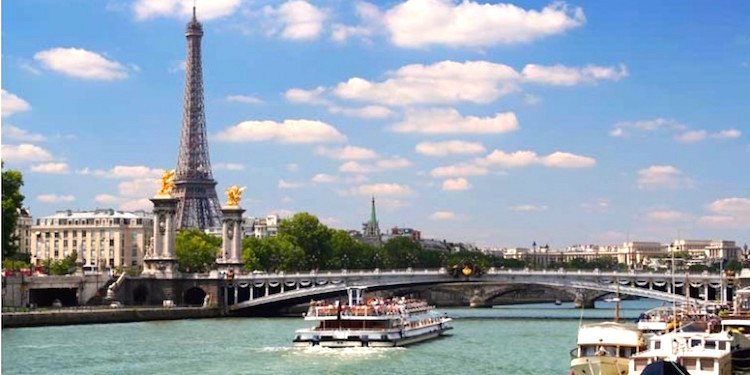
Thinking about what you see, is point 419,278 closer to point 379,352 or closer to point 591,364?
point 379,352

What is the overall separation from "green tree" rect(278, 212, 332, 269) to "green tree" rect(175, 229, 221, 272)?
5056mm

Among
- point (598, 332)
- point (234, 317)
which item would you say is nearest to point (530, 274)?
point (234, 317)

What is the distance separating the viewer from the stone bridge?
177ft

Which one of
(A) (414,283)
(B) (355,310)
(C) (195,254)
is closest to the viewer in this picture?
(B) (355,310)

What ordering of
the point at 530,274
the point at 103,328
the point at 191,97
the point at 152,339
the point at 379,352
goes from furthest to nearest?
the point at 191,97 → the point at 530,274 → the point at 103,328 → the point at 152,339 → the point at 379,352

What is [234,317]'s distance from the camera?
59.2 meters

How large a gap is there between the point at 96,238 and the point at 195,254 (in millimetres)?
34769

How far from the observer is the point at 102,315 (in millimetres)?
50594

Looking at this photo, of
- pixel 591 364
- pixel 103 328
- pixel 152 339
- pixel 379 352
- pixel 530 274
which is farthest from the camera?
pixel 530 274

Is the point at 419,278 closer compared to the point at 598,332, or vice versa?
the point at 598,332

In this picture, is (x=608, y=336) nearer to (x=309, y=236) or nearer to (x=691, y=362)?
(x=691, y=362)

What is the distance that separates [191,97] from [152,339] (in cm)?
6418

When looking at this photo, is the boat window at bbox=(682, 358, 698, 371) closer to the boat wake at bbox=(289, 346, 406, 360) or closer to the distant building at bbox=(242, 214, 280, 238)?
the boat wake at bbox=(289, 346, 406, 360)

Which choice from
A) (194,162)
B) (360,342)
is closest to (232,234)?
(360,342)
